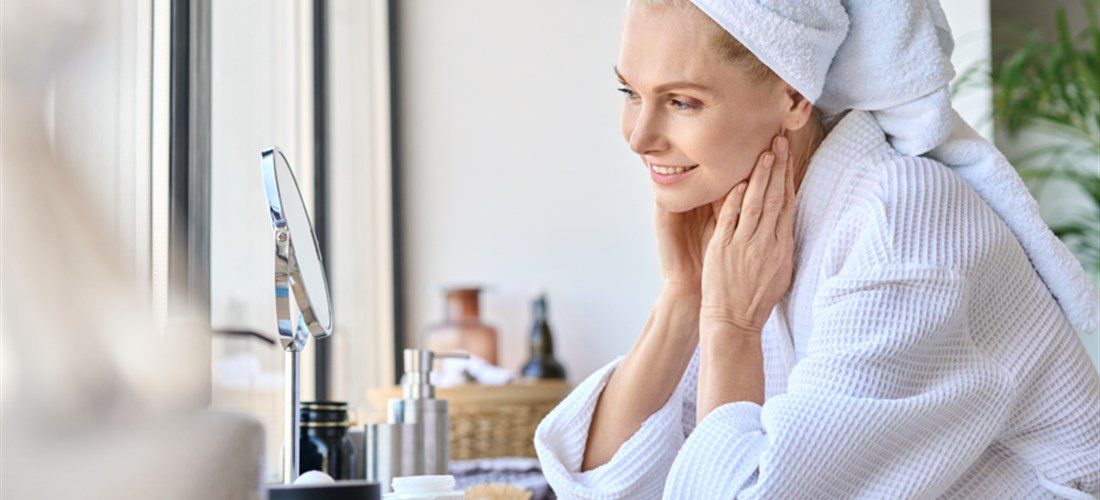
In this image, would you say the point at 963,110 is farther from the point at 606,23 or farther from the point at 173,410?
the point at 173,410

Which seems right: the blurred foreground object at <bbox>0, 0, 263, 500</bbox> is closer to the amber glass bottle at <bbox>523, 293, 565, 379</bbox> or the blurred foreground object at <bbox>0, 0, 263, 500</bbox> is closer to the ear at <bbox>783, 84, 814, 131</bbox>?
the ear at <bbox>783, 84, 814, 131</bbox>

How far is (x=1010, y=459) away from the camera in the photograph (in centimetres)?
132

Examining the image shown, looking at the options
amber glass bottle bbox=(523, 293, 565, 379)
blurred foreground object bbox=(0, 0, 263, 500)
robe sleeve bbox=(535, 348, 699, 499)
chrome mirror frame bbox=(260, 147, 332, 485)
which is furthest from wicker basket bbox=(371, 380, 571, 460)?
blurred foreground object bbox=(0, 0, 263, 500)

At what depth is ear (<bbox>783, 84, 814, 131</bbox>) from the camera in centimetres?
140

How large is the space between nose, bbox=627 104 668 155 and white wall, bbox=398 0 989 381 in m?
1.99

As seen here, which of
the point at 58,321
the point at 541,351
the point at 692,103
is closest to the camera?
the point at 58,321

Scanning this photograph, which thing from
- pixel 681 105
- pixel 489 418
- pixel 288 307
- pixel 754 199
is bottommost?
pixel 489 418

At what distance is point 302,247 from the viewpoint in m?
1.26

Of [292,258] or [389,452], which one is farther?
[389,452]

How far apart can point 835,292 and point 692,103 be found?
27 centimetres

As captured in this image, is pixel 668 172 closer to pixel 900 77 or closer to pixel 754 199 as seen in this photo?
pixel 754 199

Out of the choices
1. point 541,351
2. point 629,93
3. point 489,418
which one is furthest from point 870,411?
point 541,351

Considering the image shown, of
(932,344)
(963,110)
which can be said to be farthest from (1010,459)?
(963,110)

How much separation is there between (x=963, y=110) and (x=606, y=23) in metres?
0.98
